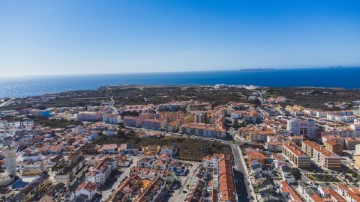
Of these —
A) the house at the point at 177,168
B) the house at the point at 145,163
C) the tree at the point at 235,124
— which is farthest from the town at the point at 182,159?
the tree at the point at 235,124

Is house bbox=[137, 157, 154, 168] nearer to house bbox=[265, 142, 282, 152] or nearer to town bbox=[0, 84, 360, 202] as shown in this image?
town bbox=[0, 84, 360, 202]

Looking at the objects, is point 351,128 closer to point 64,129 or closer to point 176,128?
point 176,128

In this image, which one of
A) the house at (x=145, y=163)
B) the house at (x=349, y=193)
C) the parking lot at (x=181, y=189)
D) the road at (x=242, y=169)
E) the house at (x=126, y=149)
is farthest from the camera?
the house at (x=126, y=149)

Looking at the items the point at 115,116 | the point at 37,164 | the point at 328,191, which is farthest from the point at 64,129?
the point at 328,191

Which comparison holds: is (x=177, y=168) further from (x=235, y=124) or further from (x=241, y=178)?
(x=235, y=124)

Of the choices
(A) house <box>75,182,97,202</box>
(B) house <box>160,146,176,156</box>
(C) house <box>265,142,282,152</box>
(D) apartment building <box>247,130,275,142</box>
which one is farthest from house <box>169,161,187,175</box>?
(D) apartment building <box>247,130,275,142</box>

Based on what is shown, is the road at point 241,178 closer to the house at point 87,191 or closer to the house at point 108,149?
the house at point 87,191

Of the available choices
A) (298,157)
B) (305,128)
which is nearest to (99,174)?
(298,157)
